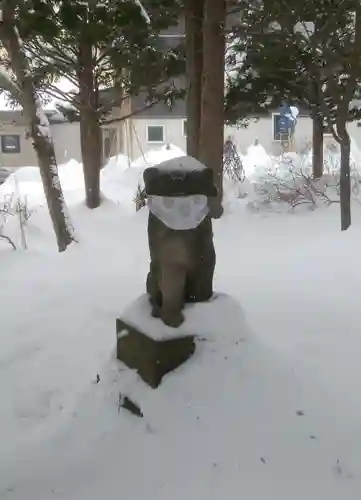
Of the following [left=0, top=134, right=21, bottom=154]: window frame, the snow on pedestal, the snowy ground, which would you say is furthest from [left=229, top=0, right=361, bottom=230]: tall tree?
[left=0, top=134, right=21, bottom=154]: window frame

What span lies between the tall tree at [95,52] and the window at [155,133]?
8.51 metres

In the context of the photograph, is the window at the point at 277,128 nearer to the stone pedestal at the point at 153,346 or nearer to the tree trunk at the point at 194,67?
the tree trunk at the point at 194,67

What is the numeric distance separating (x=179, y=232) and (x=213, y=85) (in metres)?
5.39

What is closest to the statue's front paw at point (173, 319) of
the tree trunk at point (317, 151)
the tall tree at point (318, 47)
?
the tall tree at point (318, 47)

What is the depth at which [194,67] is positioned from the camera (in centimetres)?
908

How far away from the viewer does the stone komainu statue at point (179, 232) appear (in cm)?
326

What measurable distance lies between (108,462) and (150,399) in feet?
1.47

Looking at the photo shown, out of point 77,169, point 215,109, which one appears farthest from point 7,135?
point 215,109

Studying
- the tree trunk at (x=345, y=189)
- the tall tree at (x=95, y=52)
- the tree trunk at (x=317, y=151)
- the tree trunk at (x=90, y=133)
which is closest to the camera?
the tree trunk at (x=345, y=189)

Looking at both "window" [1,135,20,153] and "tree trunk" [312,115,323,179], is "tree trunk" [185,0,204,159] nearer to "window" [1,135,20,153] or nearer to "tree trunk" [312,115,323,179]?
"tree trunk" [312,115,323,179]

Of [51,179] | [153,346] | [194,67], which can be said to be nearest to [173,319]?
[153,346]

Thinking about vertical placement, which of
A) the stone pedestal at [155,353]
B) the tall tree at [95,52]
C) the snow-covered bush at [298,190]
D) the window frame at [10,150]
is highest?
the tall tree at [95,52]

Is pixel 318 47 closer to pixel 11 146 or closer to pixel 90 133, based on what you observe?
pixel 90 133

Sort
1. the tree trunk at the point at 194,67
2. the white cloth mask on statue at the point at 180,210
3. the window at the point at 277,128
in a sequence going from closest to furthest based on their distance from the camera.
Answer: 1. the white cloth mask on statue at the point at 180,210
2. the tree trunk at the point at 194,67
3. the window at the point at 277,128
